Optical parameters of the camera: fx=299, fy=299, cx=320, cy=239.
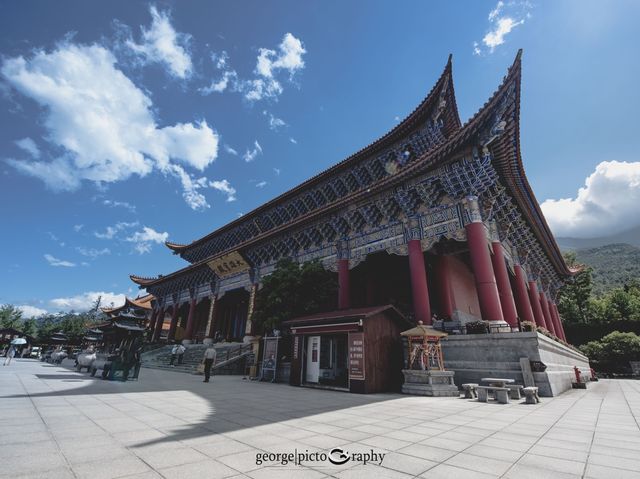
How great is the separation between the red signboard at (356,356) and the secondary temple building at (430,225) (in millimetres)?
3476

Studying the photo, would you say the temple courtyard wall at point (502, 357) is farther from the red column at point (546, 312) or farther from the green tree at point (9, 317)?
the green tree at point (9, 317)

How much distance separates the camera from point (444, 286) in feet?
46.5

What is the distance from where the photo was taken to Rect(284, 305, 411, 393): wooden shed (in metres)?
8.70

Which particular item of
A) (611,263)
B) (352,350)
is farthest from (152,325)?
(611,263)

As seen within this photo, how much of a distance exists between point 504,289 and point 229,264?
18.2 meters

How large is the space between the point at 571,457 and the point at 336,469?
2.38 meters

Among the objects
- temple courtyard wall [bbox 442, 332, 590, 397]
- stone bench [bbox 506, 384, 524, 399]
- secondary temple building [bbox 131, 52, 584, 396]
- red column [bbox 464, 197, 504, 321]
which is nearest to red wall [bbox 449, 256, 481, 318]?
secondary temple building [bbox 131, 52, 584, 396]

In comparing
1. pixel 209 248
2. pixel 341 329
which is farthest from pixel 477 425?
pixel 209 248

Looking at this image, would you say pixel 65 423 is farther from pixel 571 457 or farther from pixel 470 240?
pixel 470 240

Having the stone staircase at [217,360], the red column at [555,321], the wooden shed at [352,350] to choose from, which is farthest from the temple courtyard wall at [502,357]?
the red column at [555,321]

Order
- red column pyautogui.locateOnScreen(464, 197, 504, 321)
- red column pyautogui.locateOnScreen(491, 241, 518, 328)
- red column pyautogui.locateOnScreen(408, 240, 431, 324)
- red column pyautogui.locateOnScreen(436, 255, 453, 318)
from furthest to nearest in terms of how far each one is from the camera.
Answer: red column pyautogui.locateOnScreen(436, 255, 453, 318) → red column pyautogui.locateOnScreen(408, 240, 431, 324) → red column pyautogui.locateOnScreen(491, 241, 518, 328) → red column pyautogui.locateOnScreen(464, 197, 504, 321)

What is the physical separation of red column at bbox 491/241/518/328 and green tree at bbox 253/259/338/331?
652 centimetres

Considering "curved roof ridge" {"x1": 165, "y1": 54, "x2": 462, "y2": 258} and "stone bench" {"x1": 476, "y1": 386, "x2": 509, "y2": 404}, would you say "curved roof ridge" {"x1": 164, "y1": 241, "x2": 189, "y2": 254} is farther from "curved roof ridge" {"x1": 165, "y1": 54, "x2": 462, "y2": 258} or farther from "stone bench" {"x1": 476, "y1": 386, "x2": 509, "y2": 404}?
"stone bench" {"x1": 476, "y1": 386, "x2": 509, "y2": 404}

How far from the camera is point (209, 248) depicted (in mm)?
30641
